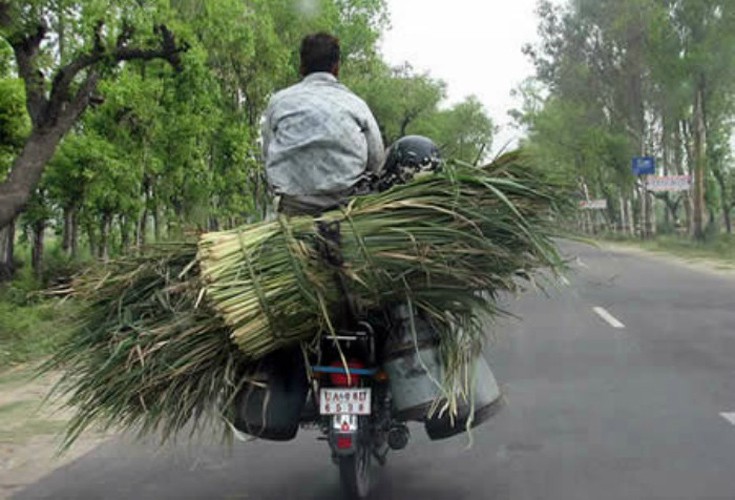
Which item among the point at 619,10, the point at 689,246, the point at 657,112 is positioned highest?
the point at 619,10

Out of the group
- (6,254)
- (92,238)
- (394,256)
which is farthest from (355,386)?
(6,254)

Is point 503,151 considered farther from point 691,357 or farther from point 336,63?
point 691,357

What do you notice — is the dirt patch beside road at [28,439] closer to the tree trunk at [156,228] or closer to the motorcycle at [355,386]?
the tree trunk at [156,228]

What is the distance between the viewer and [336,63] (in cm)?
485

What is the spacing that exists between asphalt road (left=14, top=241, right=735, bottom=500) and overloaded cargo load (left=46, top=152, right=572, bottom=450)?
435mm

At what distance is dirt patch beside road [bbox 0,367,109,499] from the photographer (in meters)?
5.85

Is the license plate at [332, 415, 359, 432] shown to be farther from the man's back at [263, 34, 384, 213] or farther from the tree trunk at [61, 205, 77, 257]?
the tree trunk at [61, 205, 77, 257]

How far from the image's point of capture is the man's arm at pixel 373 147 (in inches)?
183

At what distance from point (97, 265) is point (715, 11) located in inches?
1232

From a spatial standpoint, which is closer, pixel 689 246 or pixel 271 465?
pixel 271 465

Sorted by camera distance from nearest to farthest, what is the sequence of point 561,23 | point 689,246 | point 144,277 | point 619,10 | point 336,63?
point 144,277 → point 336,63 → point 689,246 → point 619,10 → point 561,23

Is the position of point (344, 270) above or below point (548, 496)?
above

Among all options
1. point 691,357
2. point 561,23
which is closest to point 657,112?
point 561,23

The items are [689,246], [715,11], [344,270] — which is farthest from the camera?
Result: [689,246]
